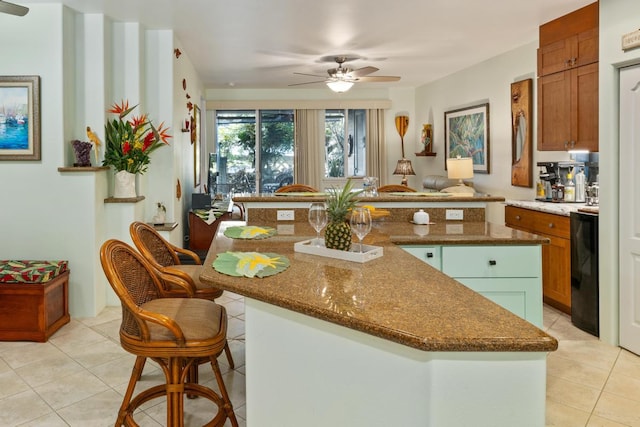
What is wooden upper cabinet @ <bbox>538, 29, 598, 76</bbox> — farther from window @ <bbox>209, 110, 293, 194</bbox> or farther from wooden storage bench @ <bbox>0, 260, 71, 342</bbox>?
window @ <bbox>209, 110, 293, 194</bbox>

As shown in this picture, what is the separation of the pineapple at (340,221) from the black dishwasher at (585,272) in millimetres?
2393

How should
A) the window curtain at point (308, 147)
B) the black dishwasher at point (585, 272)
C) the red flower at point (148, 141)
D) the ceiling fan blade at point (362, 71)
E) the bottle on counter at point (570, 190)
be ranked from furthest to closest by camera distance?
the window curtain at point (308, 147) → the ceiling fan blade at point (362, 71) → the bottle on counter at point (570, 190) → the red flower at point (148, 141) → the black dishwasher at point (585, 272)

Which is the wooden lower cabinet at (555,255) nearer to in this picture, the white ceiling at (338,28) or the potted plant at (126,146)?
the white ceiling at (338,28)

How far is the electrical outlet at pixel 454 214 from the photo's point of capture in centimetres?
333

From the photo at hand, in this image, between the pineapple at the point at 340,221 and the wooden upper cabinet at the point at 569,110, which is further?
the wooden upper cabinet at the point at 569,110

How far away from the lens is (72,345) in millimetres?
3473

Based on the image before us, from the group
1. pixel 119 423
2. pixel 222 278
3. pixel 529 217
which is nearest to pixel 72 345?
pixel 119 423

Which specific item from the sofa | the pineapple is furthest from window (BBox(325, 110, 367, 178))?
the pineapple

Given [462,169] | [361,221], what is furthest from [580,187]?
[361,221]

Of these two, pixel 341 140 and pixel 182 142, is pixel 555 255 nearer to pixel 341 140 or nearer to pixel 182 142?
pixel 182 142

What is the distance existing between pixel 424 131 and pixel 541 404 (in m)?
6.89

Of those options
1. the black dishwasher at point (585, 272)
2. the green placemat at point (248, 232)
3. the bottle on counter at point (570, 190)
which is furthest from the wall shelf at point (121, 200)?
the bottle on counter at point (570, 190)

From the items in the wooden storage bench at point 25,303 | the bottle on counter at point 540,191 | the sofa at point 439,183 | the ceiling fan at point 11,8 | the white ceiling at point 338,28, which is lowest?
the wooden storage bench at point 25,303

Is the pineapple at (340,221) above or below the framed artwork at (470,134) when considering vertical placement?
below
